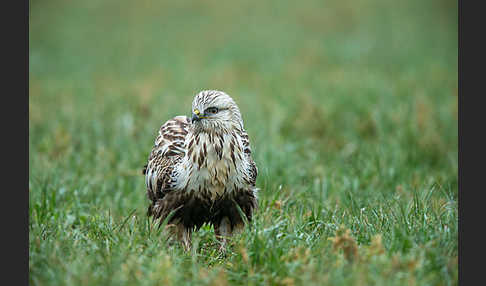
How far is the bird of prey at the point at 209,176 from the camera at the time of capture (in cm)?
461

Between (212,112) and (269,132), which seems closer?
(212,112)

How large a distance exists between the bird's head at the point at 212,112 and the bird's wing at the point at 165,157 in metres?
0.43

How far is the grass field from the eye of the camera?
156 inches

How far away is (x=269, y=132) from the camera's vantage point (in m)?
8.61

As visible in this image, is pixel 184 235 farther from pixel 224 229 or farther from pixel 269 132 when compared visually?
pixel 269 132

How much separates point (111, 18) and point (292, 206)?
517 inches

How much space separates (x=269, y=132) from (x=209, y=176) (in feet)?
13.4

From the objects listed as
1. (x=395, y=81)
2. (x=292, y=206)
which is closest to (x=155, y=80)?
(x=395, y=81)

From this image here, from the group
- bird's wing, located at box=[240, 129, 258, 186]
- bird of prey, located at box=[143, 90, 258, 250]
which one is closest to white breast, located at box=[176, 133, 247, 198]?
bird of prey, located at box=[143, 90, 258, 250]

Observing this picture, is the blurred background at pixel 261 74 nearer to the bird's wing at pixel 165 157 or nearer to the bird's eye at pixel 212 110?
the bird's wing at pixel 165 157

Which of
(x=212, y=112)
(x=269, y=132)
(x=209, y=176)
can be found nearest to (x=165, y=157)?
(x=209, y=176)

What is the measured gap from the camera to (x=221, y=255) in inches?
185

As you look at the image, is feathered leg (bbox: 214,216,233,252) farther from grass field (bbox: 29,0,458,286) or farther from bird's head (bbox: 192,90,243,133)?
bird's head (bbox: 192,90,243,133)

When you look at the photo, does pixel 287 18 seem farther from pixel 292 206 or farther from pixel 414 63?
→ pixel 292 206
